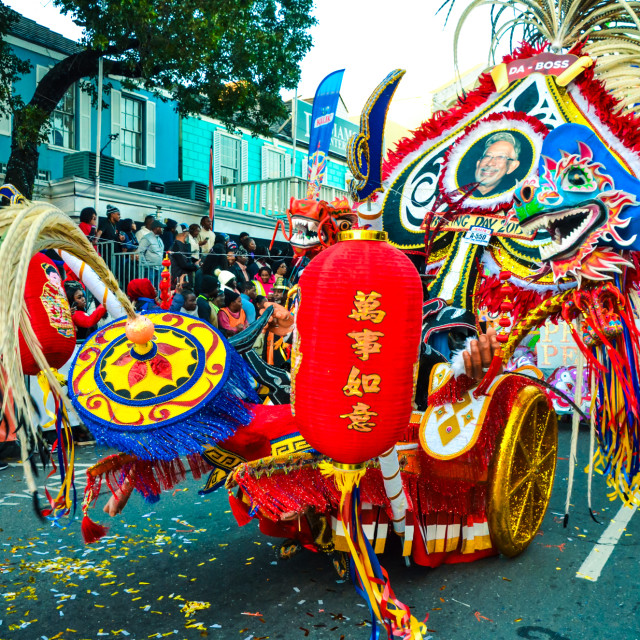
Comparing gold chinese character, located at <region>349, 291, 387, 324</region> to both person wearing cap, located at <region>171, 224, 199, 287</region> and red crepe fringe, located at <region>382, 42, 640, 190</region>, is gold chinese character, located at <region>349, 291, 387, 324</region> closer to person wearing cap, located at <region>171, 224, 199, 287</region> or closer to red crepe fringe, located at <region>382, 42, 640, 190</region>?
red crepe fringe, located at <region>382, 42, 640, 190</region>

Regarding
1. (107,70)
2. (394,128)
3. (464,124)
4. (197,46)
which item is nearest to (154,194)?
(107,70)

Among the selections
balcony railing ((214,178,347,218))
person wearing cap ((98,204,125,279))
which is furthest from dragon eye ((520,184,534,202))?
balcony railing ((214,178,347,218))

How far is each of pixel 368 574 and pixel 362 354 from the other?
75cm

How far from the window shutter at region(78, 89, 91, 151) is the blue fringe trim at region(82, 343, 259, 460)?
37.8ft

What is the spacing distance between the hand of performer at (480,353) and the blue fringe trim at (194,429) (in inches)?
39.9

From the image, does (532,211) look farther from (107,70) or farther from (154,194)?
(154,194)

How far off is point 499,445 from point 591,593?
0.87 m

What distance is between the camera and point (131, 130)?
14.2 meters

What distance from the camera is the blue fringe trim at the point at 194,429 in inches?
105

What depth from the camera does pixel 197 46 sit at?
29.0 ft

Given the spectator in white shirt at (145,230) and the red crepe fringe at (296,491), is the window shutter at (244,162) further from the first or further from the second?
the red crepe fringe at (296,491)

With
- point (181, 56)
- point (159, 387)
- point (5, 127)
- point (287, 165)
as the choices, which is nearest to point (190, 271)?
point (181, 56)

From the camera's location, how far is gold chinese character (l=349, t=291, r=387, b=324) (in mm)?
2148

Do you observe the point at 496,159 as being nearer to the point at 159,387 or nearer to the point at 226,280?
the point at 159,387
